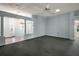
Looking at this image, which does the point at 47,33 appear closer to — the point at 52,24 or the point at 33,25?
the point at 52,24

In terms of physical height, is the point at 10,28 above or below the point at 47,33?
above

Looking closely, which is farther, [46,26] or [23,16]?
[46,26]

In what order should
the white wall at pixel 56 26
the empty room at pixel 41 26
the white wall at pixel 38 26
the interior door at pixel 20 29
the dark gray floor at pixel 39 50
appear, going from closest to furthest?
1. the dark gray floor at pixel 39 50
2. the empty room at pixel 41 26
3. the white wall at pixel 56 26
4. the interior door at pixel 20 29
5. the white wall at pixel 38 26

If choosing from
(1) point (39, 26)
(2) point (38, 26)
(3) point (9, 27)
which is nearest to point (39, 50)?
(3) point (9, 27)

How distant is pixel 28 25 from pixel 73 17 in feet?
20.2

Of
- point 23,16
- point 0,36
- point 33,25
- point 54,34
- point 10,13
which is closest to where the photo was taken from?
point 0,36

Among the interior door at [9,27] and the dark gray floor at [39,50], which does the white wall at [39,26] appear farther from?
the dark gray floor at [39,50]

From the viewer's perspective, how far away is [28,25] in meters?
13.4

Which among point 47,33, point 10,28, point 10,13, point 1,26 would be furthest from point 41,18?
point 1,26

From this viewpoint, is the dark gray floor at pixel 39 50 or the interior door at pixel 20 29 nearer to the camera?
the dark gray floor at pixel 39 50

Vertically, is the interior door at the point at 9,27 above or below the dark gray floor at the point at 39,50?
above

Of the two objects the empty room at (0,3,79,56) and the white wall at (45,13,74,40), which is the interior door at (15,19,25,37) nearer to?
the empty room at (0,3,79,56)

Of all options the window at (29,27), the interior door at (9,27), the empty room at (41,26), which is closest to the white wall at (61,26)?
the empty room at (41,26)

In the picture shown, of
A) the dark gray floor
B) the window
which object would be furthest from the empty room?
the dark gray floor
